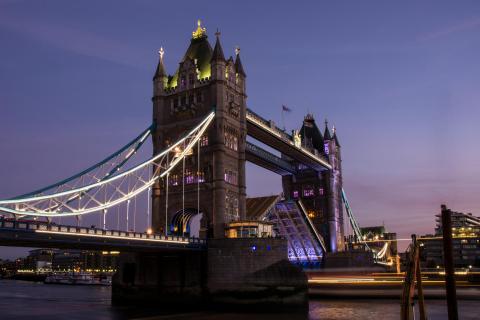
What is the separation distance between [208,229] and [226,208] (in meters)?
3.55

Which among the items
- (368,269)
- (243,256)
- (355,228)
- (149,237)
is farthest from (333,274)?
(149,237)

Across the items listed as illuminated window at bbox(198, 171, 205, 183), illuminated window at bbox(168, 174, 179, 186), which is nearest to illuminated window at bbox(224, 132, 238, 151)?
illuminated window at bbox(198, 171, 205, 183)

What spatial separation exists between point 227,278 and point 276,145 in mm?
34660

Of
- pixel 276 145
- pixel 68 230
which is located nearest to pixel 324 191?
pixel 276 145

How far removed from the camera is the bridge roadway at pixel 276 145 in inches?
2963

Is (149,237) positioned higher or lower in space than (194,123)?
lower

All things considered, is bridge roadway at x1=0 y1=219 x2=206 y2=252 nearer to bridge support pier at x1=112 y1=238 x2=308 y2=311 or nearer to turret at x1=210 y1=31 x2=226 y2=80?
bridge support pier at x1=112 y1=238 x2=308 y2=311

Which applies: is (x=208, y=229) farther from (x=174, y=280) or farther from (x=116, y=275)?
(x=116, y=275)

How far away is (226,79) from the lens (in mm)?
66375

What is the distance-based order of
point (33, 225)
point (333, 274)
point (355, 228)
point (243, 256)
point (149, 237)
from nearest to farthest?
point (33, 225) → point (149, 237) → point (243, 256) → point (333, 274) → point (355, 228)

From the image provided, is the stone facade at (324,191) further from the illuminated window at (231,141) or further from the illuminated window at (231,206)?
the illuminated window at (231,206)

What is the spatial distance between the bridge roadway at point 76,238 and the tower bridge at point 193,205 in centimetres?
8

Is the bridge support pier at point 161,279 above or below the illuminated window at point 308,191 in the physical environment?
below

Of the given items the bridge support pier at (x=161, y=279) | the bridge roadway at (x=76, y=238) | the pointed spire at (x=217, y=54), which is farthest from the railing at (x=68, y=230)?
the pointed spire at (x=217, y=54)
